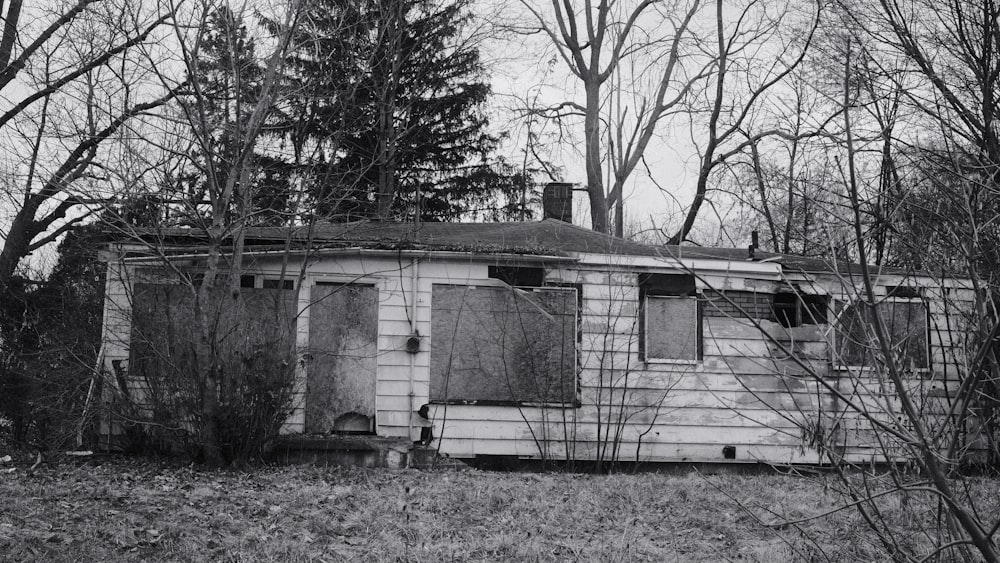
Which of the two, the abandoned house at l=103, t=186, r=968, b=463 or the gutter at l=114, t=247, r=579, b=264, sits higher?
the gutter at l=114, t=247, r=579, b=264

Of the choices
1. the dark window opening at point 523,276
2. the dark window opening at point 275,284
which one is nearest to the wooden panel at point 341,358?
the dark window opening at point 275,284

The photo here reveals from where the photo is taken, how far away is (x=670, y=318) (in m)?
11.3

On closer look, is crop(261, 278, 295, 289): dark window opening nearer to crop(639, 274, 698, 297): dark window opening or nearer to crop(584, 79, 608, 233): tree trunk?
crop(639, 274, 698, 297): dark window opening

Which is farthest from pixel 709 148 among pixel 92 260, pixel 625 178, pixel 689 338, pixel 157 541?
pixel 157 541

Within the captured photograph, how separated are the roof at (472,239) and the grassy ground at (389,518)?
289 cm

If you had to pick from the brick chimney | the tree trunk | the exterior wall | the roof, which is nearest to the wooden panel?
the exterior wall

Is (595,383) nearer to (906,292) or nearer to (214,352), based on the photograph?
(906,292)

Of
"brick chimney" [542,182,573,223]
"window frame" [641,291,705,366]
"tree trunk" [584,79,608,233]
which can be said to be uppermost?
"tree trunk" [584,79,608,233]

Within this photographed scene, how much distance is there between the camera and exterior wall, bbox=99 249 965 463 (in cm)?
1079

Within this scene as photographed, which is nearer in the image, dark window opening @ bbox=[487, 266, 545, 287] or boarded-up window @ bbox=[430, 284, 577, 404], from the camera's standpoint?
boarded-up window @ bbox=[430, 284, 577, 404]

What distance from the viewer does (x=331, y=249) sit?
35.1ft

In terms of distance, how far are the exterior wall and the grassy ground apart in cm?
143

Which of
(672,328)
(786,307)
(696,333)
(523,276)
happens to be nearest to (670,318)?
(672,328)

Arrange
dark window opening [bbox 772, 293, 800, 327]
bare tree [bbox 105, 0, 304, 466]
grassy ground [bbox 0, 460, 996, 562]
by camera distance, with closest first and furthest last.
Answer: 1. grassy ground [bbox 0, 460, 996, 562]
2. bare tree [bbox 105, 0, 304, 466]
3. dark window opening [bbox 772, 293, 800, 327]
